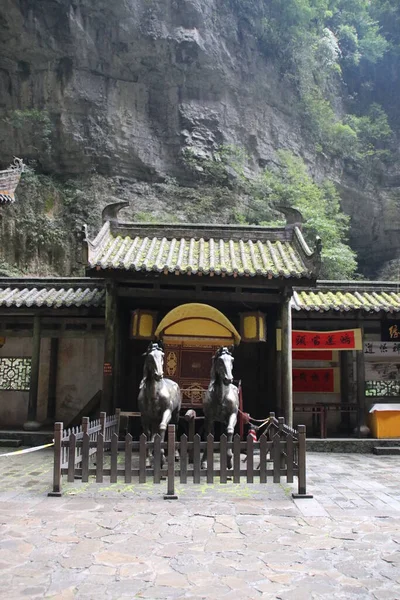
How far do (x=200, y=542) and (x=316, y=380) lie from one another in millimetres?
8693

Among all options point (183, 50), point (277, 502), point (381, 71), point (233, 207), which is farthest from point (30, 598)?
point (381, 71)

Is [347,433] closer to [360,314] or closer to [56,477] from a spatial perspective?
[360,314]

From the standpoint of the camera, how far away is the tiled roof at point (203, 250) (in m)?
9.88

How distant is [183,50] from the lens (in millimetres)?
30578

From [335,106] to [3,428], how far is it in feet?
116

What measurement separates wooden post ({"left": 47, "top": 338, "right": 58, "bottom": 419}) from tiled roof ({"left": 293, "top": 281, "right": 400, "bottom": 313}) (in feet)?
21.0

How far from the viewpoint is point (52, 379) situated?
479 inches

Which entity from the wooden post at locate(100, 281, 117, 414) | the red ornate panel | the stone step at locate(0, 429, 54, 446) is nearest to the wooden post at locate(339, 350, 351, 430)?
the red ornate panel

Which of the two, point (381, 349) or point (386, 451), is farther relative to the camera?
point (381, 349)

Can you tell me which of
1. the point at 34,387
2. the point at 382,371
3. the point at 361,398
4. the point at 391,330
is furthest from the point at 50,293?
the point at 382,371

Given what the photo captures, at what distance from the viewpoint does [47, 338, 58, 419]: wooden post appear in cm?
1205

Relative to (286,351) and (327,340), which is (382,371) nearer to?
(327,340)

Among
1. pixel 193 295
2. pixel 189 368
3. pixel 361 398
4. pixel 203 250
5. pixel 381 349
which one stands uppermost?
pixel 203 250

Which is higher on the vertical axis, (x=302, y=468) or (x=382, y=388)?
(x=382, y=388)
